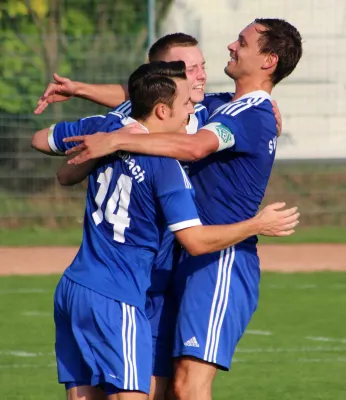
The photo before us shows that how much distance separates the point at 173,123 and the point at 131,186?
0.41 metres

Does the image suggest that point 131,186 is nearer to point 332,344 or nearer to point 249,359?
point 249,359

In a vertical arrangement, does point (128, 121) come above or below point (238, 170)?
above

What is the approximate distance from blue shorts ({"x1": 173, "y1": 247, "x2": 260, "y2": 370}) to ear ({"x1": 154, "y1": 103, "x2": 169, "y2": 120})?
2.83 feet

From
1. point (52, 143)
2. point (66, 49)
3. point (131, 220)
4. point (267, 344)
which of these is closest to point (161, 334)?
point (131, 220)

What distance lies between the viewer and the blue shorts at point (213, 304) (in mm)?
5918

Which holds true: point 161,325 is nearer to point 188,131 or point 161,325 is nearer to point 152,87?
point 188,131

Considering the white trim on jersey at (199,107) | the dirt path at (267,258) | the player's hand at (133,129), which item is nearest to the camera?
the player's hand at (133,129)

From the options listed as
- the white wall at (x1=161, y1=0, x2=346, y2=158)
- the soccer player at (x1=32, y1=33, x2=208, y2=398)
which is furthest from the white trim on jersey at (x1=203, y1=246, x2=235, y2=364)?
the white wall at (x1=161, y1=0, x2=346, y2=158)

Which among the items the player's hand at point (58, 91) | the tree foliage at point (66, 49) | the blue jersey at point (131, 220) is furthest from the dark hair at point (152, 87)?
the tree foliage at point (66, 49)

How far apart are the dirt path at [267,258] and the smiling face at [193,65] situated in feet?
22.2

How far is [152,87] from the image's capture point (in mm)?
5406

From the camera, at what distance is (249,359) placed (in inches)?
342

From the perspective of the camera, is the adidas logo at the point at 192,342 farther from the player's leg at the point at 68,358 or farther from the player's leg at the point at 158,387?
the player's leg at the point at 68,358

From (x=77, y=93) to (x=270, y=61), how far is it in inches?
A: 47.7
